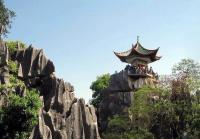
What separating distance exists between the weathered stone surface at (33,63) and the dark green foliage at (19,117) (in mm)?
7771

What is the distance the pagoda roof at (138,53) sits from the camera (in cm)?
4566

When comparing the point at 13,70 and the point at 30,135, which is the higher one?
the point at 13,70

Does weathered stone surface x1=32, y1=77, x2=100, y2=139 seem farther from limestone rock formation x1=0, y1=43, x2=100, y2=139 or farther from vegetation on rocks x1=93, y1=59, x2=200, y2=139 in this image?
vegetation on rocks x1=93, y1=59, x2=200, y2=139

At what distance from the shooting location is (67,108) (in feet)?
111

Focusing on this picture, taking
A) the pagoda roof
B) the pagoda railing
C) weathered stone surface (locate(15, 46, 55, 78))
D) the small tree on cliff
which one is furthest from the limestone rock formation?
the small tree on cliff

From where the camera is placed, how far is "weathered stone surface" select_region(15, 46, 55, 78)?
3528cm

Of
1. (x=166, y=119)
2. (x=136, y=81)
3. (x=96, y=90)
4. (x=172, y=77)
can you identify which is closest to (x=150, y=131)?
(x=166, y=119)

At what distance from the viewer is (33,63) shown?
35688 mm

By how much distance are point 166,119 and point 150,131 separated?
2094 millimetres

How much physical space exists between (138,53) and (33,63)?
1366 cm

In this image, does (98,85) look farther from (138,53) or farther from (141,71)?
(141,71)

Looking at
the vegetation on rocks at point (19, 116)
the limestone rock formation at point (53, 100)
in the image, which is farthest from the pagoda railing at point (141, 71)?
the vegetation on rocks at point (19, 116)

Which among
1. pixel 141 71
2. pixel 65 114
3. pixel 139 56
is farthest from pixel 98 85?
pixel 65 114

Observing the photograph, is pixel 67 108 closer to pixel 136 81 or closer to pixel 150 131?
pixel 150 131
